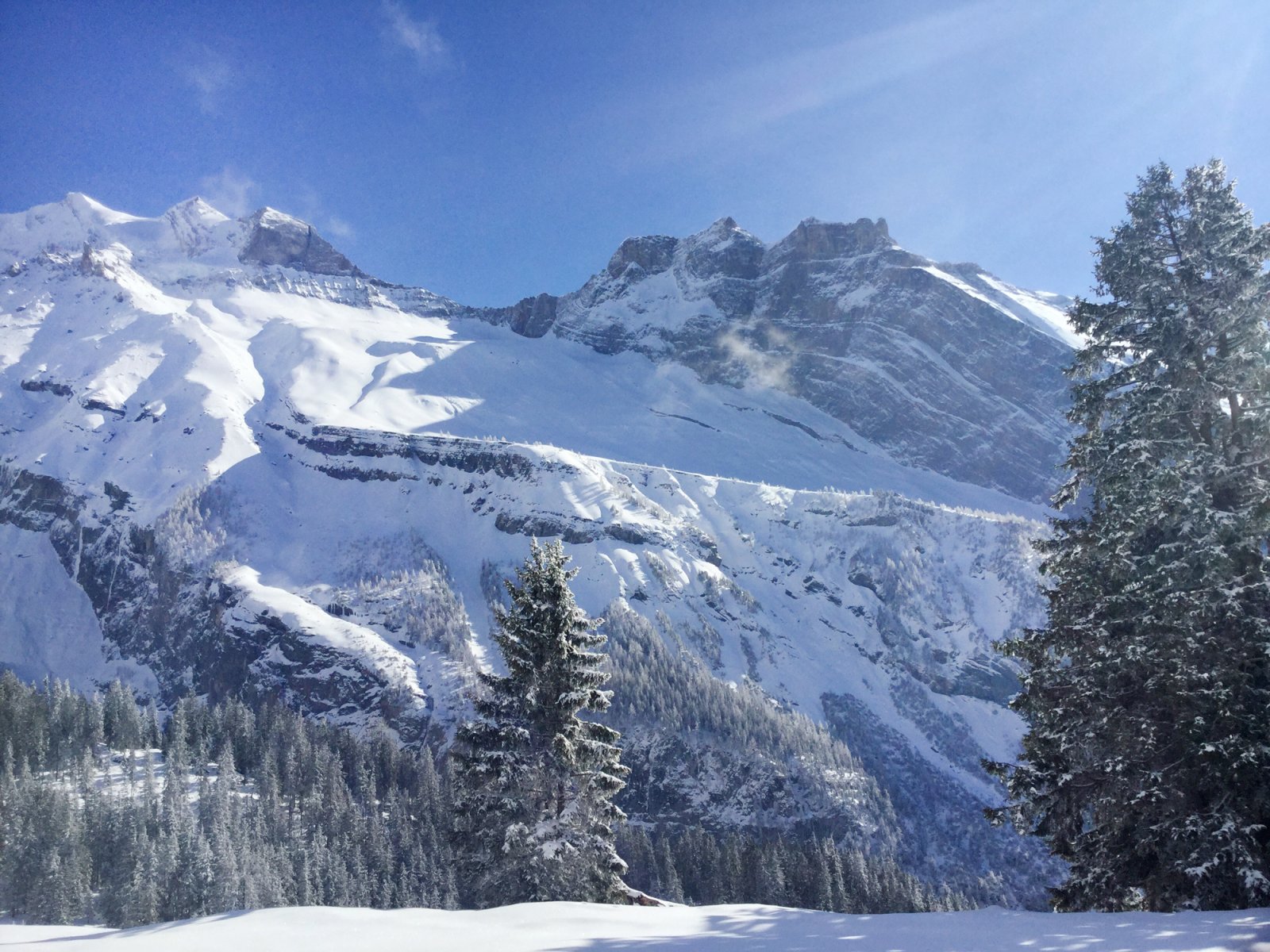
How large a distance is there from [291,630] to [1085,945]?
17132 centimetres

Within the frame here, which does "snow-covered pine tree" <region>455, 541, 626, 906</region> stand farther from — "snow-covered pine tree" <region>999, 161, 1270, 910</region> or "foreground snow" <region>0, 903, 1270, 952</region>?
"snow-covered pine tree" <region>999, 161, 1270, 910</region>

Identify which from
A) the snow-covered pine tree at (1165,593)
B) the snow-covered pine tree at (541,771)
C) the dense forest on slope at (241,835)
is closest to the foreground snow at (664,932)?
the snow-covered pine tree at (1165,593)

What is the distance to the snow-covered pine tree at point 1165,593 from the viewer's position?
1287 cm

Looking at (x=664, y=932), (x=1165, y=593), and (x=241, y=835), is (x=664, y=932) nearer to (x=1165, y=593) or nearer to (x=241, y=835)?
(x=1165, y=593)

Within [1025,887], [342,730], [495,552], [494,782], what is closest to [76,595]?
[495,552]

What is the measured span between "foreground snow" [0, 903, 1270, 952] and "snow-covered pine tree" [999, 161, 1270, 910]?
13.2 ft

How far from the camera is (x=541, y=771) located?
19.0 meters

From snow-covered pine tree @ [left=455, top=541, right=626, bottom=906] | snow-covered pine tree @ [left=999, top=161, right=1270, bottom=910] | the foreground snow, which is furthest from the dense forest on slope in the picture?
snow-covered pine tree @ [left=999, top=161, right=1270, bottom=910]

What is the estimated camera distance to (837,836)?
121 metres

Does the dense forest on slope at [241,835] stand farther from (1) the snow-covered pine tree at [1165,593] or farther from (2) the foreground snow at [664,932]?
(1) the snow-covered pine tree at [1165,593]

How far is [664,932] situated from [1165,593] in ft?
33.0

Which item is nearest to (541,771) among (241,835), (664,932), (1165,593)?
(664,932)

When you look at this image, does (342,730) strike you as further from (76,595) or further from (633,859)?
(76,595)

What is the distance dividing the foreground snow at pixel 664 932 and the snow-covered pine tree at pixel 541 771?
8403 millimetres
